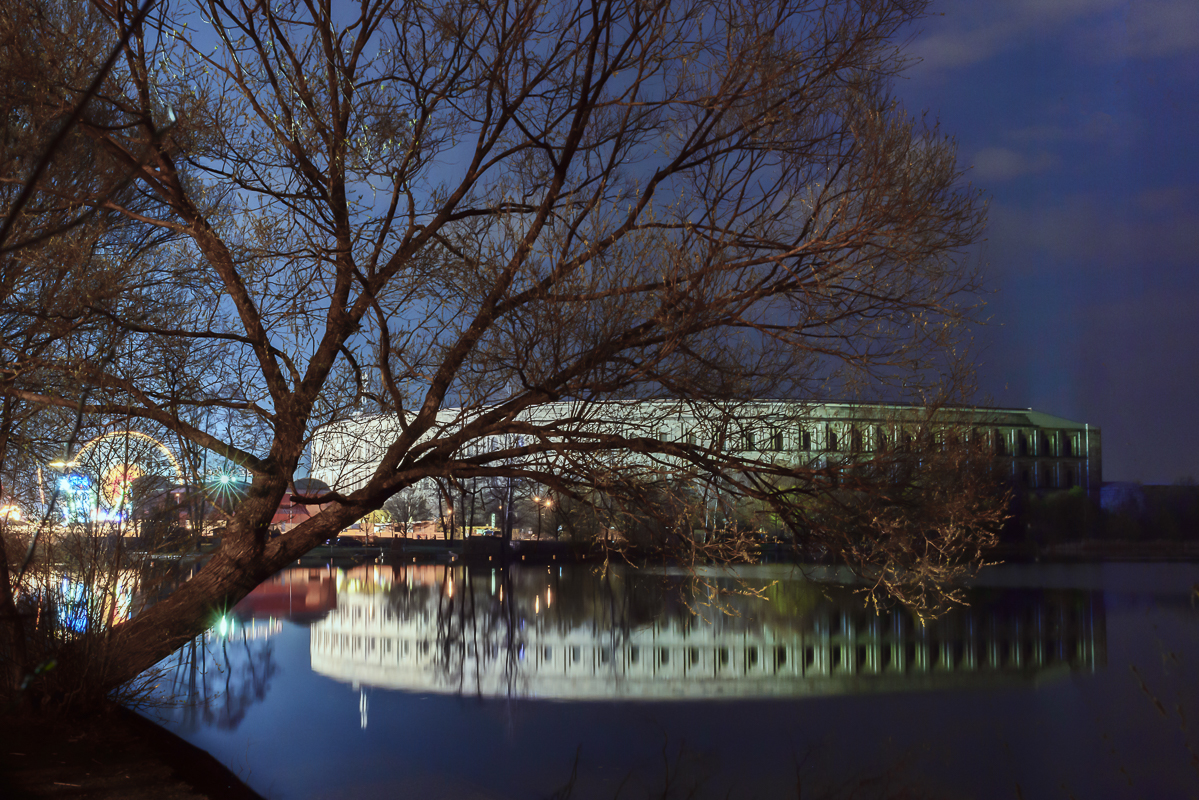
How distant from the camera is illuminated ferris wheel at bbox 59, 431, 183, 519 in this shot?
569cm

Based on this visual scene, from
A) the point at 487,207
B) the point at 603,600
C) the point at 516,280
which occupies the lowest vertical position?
the point at 603,600

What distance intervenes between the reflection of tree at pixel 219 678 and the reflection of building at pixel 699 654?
1.04 meters

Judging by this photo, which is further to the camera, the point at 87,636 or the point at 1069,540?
the point at 1069,540

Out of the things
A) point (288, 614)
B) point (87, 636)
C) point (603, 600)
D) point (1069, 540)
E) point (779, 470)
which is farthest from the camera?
point (1069, 540)

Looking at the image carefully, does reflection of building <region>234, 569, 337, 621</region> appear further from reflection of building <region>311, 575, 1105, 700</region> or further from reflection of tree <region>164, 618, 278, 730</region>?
reflection of tree <region>164, 618, 278, 730</region>

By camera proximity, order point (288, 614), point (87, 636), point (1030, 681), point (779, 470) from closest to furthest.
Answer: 1. point (779, 470)
2. point (87, 636)
3. point (1030, 681)
4. point (288, 614)

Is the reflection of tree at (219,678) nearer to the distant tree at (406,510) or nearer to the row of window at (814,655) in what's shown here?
the row of window at (814,655)

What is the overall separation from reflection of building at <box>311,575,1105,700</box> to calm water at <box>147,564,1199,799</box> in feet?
0.26

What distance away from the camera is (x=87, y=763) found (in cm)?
559

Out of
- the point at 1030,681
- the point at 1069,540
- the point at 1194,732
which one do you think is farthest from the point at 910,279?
the point at 1069,540

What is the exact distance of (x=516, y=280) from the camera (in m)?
5.62

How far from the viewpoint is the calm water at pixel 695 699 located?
9.14 metres

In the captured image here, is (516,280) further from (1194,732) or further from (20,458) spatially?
(1194,732)

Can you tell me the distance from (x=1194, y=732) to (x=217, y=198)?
1282 centimetres
